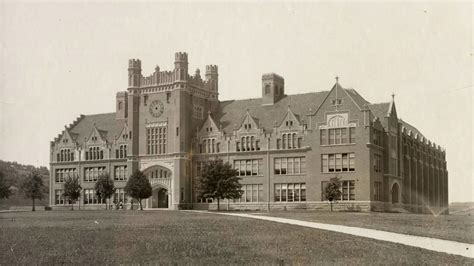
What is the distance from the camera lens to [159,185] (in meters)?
69.6

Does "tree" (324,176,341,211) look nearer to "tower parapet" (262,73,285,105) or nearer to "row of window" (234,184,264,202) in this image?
"row of window" (234,184,264,202)

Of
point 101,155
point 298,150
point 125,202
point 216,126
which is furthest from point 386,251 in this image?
point 101,155

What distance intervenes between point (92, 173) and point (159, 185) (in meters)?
12.1

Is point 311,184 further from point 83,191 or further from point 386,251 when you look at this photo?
point 386,251

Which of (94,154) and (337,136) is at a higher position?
(337,136)

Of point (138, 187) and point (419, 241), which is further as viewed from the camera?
point (138, 187)

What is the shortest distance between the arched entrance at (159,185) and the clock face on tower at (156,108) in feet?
18.8

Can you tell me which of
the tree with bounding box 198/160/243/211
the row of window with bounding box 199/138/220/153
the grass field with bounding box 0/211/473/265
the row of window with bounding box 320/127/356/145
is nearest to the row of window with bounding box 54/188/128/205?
the row of window with bounding box 199/138/220/153

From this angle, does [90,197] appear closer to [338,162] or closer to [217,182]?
[217,182]

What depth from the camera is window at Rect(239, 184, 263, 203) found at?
211ft

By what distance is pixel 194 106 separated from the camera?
7081 cm

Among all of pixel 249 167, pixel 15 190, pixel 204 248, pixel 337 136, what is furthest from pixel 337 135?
pixel 15 190

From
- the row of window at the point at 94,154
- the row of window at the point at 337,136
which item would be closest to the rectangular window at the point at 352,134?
the row of window at the point at 337,136

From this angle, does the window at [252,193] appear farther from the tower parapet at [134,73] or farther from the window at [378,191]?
the tower parapet at [134,73]
